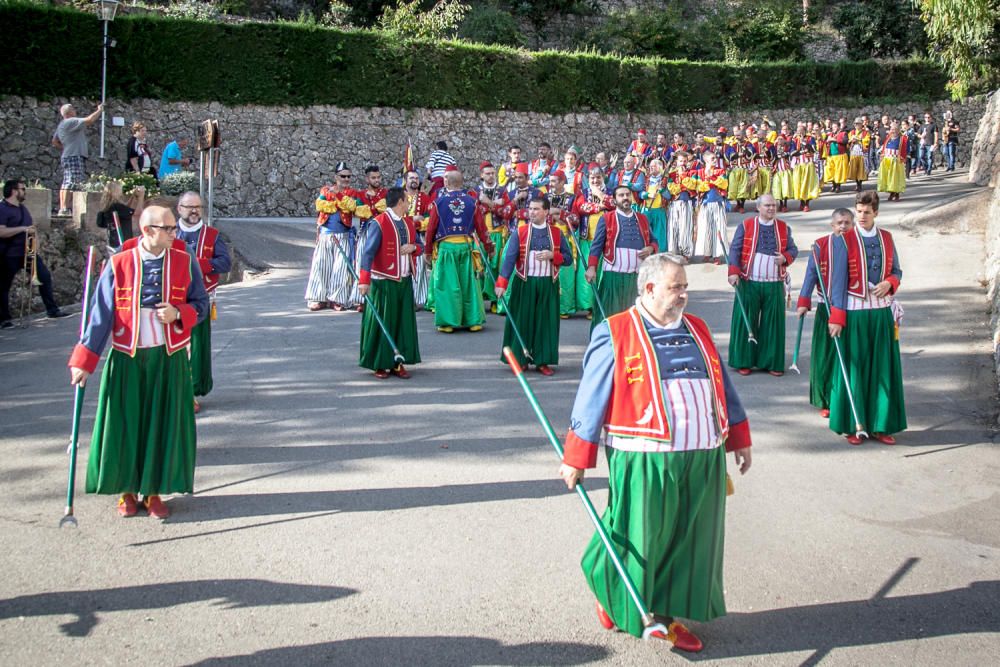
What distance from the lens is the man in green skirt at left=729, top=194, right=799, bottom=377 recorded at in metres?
10.5

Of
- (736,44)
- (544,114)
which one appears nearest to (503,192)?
(544,114)

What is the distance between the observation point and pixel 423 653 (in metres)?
4.45

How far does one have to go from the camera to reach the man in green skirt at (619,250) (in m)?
11.0

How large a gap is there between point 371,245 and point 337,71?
17.4 m

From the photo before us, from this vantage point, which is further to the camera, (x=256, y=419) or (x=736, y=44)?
(x=736, y=44)

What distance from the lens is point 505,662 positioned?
4.38m

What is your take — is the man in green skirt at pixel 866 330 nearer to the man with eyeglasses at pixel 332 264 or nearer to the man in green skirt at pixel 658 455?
the man in green skirt at pixel 658 455

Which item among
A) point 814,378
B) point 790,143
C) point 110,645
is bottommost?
point 110,645

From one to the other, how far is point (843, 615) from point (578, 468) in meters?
1.64

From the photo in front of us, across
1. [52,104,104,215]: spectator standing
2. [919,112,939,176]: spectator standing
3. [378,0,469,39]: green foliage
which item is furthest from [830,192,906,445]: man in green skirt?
[919,112,939,176]: spectator standing

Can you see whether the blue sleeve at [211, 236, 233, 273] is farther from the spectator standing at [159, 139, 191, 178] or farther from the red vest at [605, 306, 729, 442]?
the spectator standing at [159, 139, 191, 178]

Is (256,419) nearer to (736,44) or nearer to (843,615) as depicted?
(843,615)

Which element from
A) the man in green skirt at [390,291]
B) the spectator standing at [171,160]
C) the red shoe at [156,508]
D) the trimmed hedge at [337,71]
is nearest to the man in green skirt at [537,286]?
the man in green skirt at [390,291]

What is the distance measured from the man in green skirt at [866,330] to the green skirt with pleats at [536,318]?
3.44 meters
